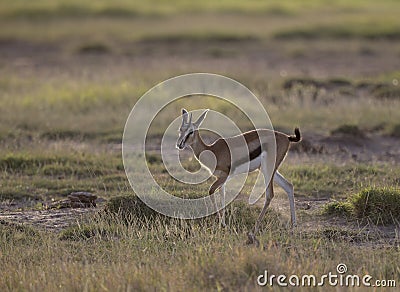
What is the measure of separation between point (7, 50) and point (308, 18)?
682 inches

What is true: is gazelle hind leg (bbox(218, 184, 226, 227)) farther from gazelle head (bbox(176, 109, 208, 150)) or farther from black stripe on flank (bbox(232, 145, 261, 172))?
gazelle head (bbox(176, 109, 208, 150))

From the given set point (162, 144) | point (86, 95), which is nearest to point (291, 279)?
point (162, 144)

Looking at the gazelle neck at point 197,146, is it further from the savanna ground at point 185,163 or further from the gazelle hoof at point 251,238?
the gazelle hoof at point 251,238

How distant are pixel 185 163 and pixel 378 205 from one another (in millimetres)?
3851

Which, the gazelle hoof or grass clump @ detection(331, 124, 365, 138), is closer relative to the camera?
the gazelle hoof

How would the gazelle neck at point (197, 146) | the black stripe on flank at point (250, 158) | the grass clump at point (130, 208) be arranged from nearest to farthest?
1. the black stripe on flank at point (250, 158)
2. the gazelle neck at point (197, 146)
3. the grass clump at point (130, 208)

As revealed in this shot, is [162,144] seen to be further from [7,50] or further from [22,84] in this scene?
[7,50]

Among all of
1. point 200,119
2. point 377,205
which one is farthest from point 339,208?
point 200,119
